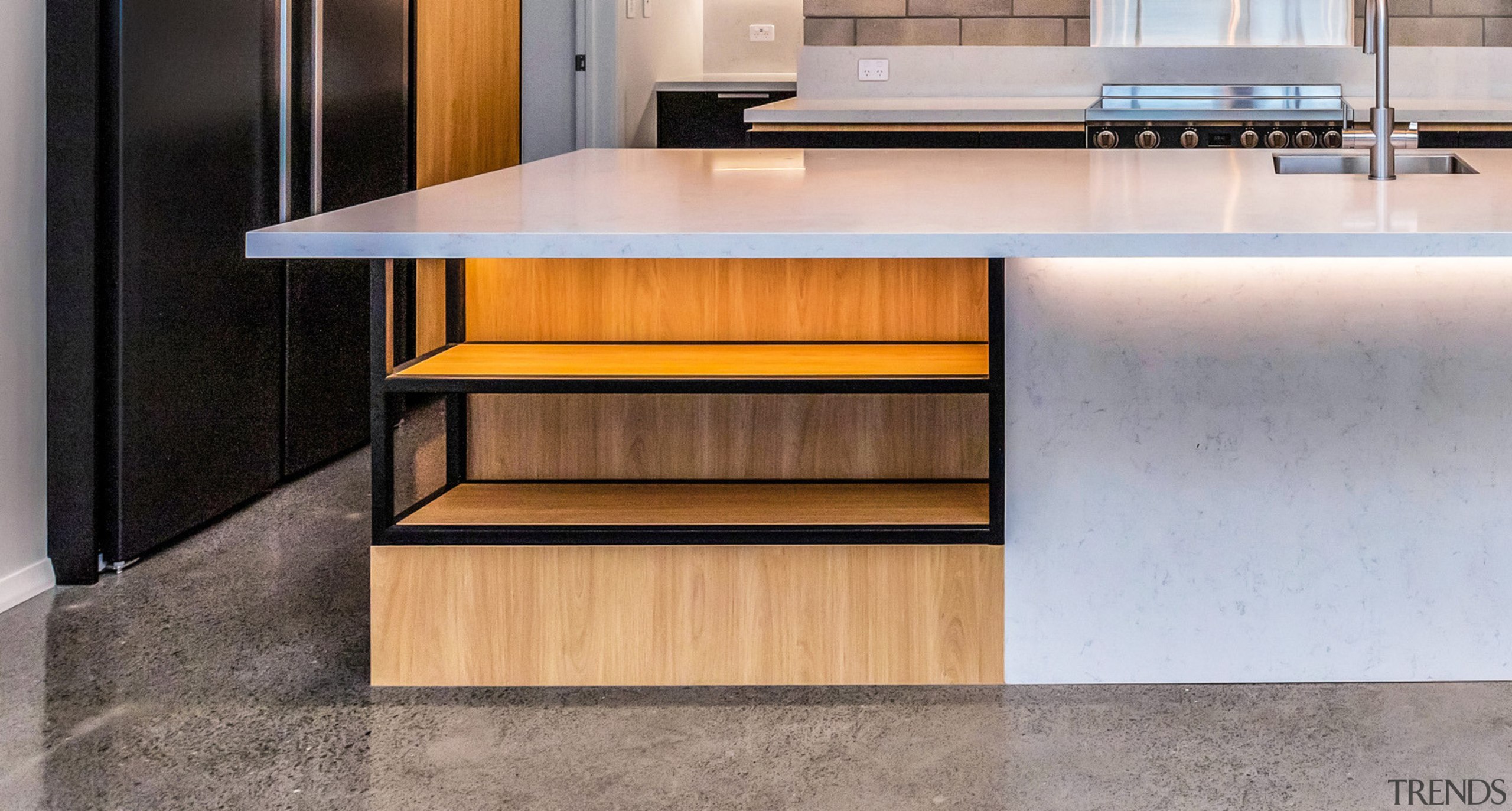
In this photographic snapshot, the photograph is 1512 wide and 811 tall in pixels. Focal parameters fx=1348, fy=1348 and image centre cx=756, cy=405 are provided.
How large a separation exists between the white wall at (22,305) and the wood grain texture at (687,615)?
0.98m

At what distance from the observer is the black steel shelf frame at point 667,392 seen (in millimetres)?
1826

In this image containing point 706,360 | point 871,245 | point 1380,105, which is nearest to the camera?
point 871,245

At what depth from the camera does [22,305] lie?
2.52m

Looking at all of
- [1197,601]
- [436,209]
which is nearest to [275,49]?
[436,209]

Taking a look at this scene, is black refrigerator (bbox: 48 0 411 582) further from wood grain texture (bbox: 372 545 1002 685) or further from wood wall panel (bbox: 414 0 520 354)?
wood grain texture (bbox: 372 545 1002 685)

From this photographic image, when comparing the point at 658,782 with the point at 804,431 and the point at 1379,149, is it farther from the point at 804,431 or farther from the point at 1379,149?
the point at 1379,149

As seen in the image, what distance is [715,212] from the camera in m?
1.73

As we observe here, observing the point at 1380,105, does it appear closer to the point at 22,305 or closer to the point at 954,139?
the point at 954,139

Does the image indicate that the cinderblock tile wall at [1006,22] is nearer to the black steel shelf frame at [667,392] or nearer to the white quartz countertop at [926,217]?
the white quartz countertop at [926,217]

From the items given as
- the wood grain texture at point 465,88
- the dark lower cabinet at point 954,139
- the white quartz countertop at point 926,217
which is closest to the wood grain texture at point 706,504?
the white quartz countertop at point 926,217

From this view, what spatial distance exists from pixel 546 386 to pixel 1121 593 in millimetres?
891

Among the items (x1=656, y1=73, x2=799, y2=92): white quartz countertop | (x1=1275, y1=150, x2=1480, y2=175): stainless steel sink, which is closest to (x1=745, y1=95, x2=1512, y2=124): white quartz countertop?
(x1=656, y1=73, x2=799, y2=92): white quartz countertop

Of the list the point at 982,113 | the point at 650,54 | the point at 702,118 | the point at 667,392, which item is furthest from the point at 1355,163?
the point at 650,54

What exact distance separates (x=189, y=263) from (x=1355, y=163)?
7.66ft
